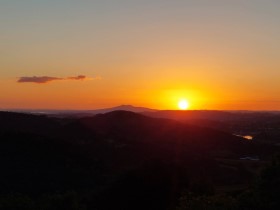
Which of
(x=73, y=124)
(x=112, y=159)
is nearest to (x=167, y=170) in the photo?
(x=112, y=159)

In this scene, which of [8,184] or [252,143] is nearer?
[8,184]

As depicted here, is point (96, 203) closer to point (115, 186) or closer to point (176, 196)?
point (115, 186)

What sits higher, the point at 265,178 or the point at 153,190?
the point at 265,178

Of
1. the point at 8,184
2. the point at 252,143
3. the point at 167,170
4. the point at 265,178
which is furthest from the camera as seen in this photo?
the point at 252,143

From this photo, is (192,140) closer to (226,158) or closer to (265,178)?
(226,158)

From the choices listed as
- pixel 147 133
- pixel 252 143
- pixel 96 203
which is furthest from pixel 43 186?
pixel 252 143

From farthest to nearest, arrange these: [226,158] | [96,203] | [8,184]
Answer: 1. [226,158]
2. [8,184]
3. [96,203]
